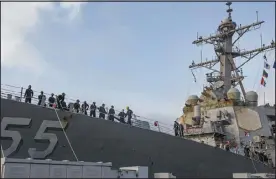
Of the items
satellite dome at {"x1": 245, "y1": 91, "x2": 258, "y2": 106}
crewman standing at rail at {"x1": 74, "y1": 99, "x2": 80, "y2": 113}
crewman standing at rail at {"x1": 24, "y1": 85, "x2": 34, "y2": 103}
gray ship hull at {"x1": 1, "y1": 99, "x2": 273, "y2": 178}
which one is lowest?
gray ship hull at {"x1": 1, "y1": 99, "x2": 273, "y2": 178}

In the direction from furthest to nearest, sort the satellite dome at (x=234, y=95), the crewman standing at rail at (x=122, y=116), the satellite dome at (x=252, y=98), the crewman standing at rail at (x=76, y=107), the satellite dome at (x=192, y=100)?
the satellite dome at (x=192, y=100) → the satellite dome at (x=252, y=98) → the satellite dome at (x=234, y=95) → the crewman standing at rail at (x=122, y=116) → the crewman standing at rail at (x=76, y=107)

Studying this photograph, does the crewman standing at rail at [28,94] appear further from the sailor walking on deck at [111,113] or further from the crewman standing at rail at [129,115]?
the crewman standing at rail at [129,115]

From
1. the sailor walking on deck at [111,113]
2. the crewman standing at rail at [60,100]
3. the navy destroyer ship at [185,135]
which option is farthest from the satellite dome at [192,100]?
the crewman standing at rail at [60,100]

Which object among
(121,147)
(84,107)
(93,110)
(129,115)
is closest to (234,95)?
(129,115)

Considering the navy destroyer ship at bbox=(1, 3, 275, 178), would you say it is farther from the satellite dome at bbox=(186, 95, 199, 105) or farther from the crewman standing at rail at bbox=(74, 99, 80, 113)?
the crewman standing at rail at bbox=(74, 99, 80, 113)

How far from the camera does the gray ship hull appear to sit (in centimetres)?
1182

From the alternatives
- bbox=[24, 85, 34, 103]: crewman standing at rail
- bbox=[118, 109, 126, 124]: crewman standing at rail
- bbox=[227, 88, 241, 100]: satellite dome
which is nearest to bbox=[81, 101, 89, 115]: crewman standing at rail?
bbox=[118, 109, 126, 124]: crewman standing at rail

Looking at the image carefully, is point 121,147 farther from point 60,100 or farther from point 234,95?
point 234,95

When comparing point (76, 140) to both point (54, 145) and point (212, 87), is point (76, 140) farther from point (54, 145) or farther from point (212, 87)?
point (212, 87)

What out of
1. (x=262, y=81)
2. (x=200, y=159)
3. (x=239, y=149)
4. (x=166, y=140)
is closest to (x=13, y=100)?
(x=166, y=140)

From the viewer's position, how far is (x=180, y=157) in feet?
47.0

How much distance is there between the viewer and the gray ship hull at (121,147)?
1182 centimetres

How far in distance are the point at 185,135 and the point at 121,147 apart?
529 cm

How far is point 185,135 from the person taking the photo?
1792cm
